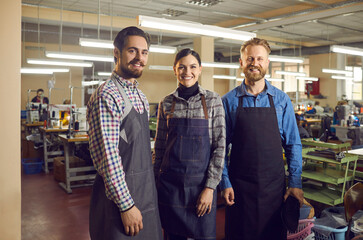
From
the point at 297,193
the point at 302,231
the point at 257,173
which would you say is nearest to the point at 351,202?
the point at 297,193

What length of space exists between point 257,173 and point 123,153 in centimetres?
88

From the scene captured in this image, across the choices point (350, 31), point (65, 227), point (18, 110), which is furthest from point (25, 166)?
point (350, 31)

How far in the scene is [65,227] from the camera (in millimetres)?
3736

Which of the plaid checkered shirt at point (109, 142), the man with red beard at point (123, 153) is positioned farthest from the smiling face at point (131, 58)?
the plaid checkered shirt at point (109, 142)

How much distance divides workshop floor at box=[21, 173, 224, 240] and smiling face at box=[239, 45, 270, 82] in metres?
1.98

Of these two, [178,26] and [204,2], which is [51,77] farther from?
→ [178,26]

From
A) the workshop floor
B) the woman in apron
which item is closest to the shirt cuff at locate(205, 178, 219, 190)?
the woman in apron

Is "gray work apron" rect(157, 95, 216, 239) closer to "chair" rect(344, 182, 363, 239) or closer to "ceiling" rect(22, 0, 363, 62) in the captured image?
"chair" rect(344, 182, 363, 239)

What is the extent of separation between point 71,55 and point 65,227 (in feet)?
11.9

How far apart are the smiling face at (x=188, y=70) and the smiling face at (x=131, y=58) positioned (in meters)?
0.42

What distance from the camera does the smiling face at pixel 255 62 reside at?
1.99 metres

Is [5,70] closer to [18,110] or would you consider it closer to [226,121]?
[18,110]

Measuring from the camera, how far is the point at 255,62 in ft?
6.53

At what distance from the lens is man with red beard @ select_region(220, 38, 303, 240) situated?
1.99 m
